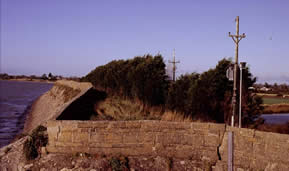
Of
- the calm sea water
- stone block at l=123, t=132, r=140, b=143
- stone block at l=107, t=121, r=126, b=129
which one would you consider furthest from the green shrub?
the calm sea water

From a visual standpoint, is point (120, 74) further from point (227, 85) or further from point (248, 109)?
point (248, 109)

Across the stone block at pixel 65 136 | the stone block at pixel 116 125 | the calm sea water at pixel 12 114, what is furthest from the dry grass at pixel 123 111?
the calm sea water at pixel 12 114

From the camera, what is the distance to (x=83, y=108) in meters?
11.4

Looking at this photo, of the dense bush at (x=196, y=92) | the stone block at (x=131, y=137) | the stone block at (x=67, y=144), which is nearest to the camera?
the stone block at (x=131, y=137)

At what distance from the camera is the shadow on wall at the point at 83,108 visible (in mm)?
9427

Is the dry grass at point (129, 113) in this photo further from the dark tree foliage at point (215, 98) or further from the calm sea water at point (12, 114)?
the calm sea water at point (12, 114)

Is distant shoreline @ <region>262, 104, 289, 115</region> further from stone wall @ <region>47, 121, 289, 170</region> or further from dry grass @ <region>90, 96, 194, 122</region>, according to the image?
stone wall @ <region>47, 121, 289, 170</region>

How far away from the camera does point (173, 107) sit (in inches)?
454

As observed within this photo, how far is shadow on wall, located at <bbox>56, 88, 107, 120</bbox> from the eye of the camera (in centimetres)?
943

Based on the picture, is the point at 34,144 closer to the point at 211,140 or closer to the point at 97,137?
the point at 97,137

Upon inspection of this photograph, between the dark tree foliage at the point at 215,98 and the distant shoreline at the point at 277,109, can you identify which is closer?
the dark tree foliage at the point at 215,98

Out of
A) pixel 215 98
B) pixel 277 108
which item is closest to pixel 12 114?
pixel 215 98

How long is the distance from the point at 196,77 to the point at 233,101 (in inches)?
86.4

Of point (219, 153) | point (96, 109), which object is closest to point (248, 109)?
point (219, 153)
